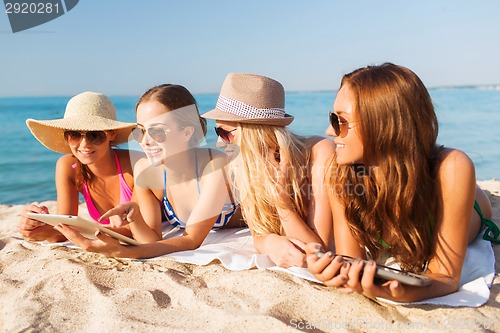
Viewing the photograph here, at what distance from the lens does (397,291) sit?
244 cm

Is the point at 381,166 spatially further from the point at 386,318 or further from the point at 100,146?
the point at 100,146

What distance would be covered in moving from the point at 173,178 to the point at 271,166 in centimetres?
98

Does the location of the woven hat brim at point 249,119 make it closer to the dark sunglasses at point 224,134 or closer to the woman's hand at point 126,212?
the dark sunglasses at point 224,134

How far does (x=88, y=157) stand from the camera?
409 cm

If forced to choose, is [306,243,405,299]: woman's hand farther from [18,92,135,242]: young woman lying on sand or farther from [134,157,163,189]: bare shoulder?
[18,92,135,242]: young woman lying on sand

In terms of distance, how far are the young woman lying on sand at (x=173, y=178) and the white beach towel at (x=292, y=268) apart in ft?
0.57

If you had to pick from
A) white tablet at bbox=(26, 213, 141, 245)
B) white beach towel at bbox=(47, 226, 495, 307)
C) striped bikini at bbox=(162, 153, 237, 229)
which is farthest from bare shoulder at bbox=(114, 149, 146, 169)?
white tablet at bbox=(26, 213, 141, 245)

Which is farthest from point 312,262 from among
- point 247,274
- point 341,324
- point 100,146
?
point 100,146

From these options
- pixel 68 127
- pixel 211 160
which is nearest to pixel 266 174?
pixel 211 160

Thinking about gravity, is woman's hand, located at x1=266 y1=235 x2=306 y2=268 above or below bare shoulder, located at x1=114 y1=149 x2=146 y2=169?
below

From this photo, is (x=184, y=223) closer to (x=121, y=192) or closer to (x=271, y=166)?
(x=121, y=192)

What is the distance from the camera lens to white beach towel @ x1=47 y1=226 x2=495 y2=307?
9.10 ft

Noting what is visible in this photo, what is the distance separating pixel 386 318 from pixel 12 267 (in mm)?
2827

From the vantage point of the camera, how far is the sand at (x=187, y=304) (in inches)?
100
